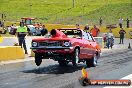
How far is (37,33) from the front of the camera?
161ft

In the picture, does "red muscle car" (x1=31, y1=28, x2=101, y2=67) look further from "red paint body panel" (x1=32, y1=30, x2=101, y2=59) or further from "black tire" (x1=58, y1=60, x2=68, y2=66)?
"black tire" (x1=58, y1=60, x2=68, y2=66)

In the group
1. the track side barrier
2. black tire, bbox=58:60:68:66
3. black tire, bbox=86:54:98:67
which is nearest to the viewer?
Answer: black tire, bbox=86:54:98:67

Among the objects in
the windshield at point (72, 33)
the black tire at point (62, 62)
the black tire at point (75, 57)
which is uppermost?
the windshield at point (72, 33)

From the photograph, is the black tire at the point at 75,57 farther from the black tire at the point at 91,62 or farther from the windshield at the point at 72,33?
the black tire at the point at 91,62

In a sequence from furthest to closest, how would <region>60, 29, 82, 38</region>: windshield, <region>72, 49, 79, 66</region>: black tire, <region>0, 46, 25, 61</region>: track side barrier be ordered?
<region>0, 46, 25, 61</region>: track side barrier
<region>60, 29, 82, 38</region>: windshield
<region>72, 49, 79, 66</region>: black tire

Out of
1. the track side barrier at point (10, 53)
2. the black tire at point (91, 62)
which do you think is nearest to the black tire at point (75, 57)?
the black tire at point (91, 62)

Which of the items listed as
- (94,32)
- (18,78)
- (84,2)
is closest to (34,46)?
(18,78)

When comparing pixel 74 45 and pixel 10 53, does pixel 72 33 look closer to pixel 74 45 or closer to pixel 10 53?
pixel 74 45

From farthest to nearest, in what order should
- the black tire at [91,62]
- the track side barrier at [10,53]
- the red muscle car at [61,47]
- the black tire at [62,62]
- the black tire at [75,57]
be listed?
the track side barrier at [10,53]
the black tire at [62,62]
the black tire at [91,62]
the black tire at [75,57]
the red muscle car at [61,47]

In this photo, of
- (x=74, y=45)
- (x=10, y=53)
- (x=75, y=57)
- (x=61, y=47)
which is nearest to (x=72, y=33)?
(x=74, y=45)

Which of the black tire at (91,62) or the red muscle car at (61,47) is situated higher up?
the red muscle car at (61,47)

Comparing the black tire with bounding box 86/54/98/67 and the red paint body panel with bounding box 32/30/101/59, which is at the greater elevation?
the red paint body panel with bounding box 32/30/101/59

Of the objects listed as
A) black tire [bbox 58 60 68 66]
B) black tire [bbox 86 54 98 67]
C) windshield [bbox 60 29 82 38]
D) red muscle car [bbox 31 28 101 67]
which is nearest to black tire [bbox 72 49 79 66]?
red muscle car [bbox 31 28 101 67]

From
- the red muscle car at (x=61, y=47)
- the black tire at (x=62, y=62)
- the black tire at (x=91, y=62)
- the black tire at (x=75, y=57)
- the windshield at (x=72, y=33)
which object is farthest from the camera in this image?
the black tire at (x=62, y=62)
